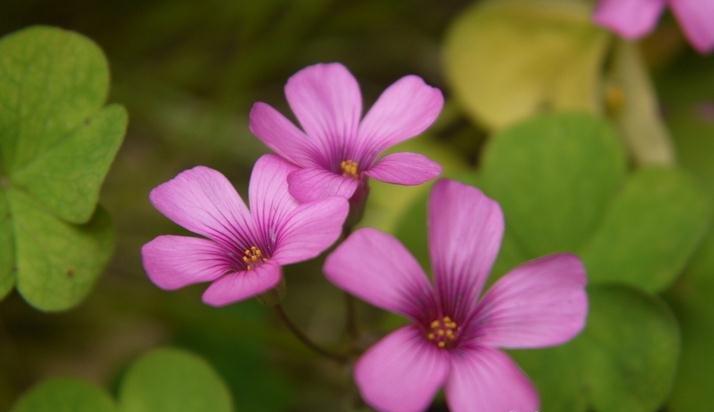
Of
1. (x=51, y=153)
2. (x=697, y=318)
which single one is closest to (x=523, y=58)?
(x=697, y=318)

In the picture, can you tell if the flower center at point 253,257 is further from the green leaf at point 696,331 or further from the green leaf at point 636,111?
the green leaf at point 636,111

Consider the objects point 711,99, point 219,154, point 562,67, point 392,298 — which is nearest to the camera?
point 392,298

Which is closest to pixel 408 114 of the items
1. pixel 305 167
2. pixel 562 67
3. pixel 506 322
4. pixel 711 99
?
pixel 305 167

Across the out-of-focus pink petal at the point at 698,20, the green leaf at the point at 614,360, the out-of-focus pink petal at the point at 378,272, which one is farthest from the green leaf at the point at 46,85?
the out-of-focus pink petal at the point at 698,20

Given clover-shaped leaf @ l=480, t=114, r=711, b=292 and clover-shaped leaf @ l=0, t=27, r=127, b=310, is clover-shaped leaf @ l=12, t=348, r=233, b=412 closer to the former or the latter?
clover-shaped leaf @ l=0, t=27, r=127, b=310

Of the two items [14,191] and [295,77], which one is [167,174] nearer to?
[14,191]
